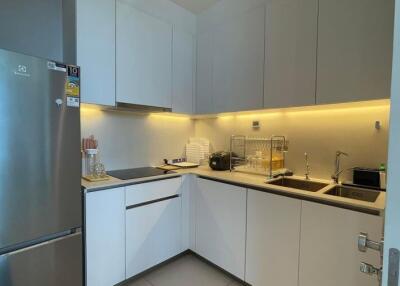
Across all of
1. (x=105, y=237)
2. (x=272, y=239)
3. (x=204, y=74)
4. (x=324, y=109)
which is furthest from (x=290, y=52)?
(x=105, y=237)

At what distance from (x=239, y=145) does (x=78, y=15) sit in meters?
1.91

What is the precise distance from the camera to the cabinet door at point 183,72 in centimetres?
230

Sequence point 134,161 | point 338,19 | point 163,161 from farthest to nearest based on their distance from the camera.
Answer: point 163,161
point 134,161
point 338,19

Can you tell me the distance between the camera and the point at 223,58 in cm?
218

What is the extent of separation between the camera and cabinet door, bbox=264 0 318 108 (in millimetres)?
1590

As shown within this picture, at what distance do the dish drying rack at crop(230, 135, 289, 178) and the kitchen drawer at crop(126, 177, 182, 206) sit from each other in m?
0.63

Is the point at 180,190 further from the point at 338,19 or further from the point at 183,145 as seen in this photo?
the point at 338,19

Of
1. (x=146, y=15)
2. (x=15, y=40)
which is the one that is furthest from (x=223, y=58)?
(x=15, y=40)

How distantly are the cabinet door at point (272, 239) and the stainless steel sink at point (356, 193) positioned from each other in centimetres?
34

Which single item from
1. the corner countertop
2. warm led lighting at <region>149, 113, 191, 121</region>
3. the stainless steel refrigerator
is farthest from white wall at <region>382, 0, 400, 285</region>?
warm led lighting at <region>149, 113, 191, 121</region>

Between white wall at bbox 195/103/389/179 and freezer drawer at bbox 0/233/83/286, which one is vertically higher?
white wall at bbox 195/103/389/179

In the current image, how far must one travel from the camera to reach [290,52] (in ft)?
5.56

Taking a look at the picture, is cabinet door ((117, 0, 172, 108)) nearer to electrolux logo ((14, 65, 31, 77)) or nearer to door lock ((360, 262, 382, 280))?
electrolux logo ((14, 65, 31, 77))

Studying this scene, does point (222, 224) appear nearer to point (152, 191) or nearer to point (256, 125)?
point (152, 191)
